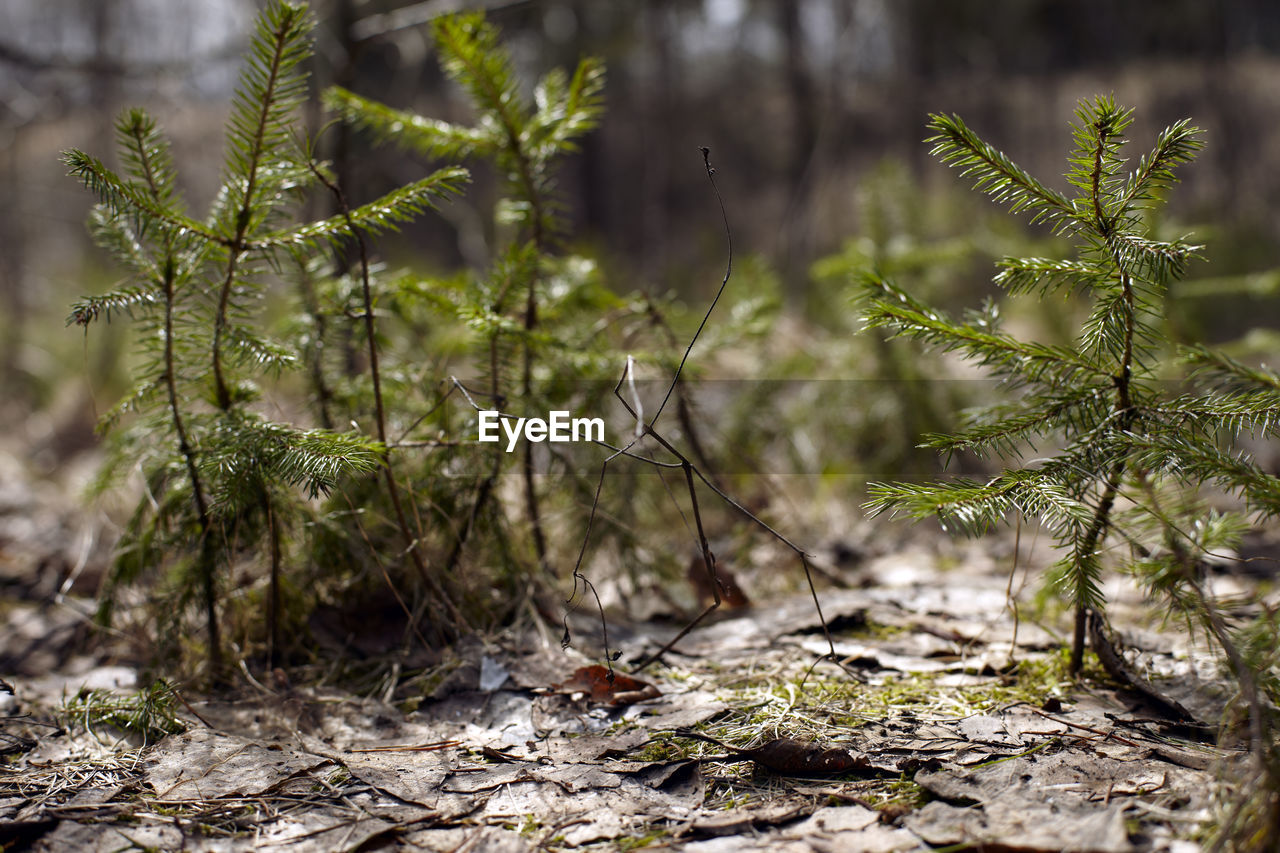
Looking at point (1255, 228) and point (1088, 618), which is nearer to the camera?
point (1088, 618)

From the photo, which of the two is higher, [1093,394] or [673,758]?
[1093,394]

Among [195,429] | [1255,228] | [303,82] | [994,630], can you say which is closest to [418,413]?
→ [195,429]

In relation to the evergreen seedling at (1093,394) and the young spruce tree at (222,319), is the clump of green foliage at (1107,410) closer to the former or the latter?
the evergreen seedling at (1093,394)

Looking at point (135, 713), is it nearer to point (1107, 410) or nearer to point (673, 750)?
point (673, 750)


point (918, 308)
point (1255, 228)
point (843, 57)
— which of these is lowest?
point (918, 308)

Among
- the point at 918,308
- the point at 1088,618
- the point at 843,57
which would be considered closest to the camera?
the point at 918,308

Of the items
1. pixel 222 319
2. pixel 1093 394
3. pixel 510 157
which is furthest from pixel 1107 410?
pixel 222 319

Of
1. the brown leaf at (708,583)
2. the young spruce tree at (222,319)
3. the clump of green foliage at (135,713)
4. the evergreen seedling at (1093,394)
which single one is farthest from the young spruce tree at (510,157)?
the evergreen seedling at (1093,394)

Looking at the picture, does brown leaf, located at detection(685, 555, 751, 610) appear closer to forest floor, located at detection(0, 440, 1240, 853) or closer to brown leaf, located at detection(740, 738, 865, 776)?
forest floor, located at detection(0, 440, 1240, 853)

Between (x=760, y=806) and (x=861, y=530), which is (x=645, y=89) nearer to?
(x=861, y=530)
